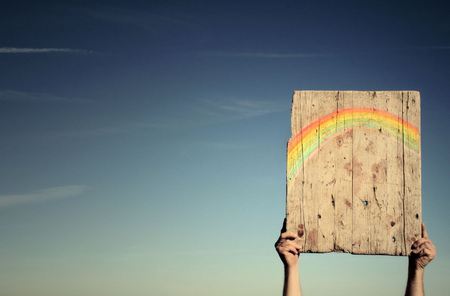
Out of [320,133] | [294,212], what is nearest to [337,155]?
[320,133]

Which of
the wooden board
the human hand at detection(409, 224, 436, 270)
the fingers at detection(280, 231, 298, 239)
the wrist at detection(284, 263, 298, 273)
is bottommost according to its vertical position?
the wrist at detection(284, 263, 298, 273)

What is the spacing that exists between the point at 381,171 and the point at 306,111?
3.77ft

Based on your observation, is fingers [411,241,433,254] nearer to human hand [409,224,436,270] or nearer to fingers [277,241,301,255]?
human hand [409,224,436,270]

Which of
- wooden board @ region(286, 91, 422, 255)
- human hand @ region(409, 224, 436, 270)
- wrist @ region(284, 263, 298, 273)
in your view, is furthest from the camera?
wooden board @ region(286, 91, 422, 255)

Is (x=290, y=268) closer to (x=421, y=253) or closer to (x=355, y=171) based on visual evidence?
(x=355, y=171)

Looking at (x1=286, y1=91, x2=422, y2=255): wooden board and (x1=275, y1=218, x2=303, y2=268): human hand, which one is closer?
(x1=275, y1=218, x2=303, y2=268): human hand

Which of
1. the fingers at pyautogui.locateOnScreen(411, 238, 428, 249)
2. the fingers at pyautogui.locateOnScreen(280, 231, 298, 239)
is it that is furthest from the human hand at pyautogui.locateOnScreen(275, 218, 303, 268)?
the fingers at pyautogui.locateOnScreen(411, 238, 428, 249)

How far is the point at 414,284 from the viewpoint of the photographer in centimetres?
612

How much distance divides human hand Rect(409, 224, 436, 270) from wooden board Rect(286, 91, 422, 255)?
74 mm

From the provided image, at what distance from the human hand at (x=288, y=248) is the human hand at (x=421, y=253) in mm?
1322

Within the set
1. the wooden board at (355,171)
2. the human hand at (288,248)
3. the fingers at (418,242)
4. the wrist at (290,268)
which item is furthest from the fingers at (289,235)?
the fingers at (418,242)

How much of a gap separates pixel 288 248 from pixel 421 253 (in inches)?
60.4

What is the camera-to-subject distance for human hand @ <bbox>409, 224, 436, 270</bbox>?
612cm

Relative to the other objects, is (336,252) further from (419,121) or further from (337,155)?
(419,121)
